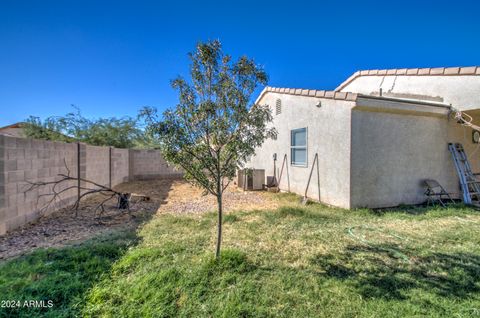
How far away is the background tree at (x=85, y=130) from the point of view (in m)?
12.9

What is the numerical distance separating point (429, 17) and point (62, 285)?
500 inches

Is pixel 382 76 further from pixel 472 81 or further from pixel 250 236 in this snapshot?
pixel 250 236

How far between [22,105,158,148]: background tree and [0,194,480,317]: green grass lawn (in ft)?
31.2

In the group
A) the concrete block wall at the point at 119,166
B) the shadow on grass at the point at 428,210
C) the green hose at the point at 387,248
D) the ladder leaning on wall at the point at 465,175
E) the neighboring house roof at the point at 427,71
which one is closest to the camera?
the green hose at the point at 387,248

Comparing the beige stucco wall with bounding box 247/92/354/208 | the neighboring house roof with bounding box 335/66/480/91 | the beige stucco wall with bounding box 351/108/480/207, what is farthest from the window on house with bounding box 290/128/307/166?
the neighboring house roof with bounding box 335/66/480/91

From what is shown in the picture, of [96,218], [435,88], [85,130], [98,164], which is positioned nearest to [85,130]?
[85,130]

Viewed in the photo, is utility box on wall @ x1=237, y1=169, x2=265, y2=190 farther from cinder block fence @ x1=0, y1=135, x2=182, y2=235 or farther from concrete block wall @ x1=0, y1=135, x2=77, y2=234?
concrete block wall @ x1=0, y1=135, x2=77, y2=234

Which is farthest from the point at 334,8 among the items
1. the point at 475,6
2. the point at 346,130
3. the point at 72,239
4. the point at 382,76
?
the point at 72,239

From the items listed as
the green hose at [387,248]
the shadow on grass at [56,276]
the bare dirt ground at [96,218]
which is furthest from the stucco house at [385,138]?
the shadow on grass at [56,276]

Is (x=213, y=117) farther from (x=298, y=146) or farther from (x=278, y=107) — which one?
(x=278, y=107)

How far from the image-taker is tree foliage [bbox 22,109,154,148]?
1290cm

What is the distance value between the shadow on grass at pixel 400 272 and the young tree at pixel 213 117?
174 cm

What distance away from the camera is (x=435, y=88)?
24.3ft

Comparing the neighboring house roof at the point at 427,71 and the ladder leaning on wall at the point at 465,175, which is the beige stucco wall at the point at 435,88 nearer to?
the neighboring house roof at the point at 427,71
